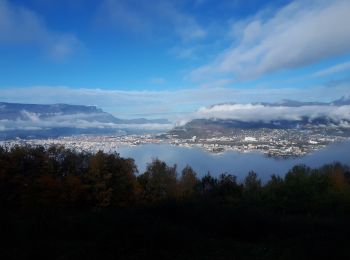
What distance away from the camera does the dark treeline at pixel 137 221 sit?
8.23 metres

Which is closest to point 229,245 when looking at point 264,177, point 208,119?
point 264,177

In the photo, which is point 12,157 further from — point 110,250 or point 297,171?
point 297,171

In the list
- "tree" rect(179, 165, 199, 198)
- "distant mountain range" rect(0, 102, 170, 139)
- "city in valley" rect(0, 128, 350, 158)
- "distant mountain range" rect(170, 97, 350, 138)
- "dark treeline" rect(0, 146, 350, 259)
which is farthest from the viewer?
"distant mountain range" rect(170, 97, 350, 138)

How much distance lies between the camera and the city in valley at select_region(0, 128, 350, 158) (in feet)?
284

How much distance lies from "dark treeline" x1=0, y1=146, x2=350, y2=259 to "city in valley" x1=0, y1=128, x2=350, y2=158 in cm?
5094

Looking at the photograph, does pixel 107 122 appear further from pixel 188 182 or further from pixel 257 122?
pixel 188 182

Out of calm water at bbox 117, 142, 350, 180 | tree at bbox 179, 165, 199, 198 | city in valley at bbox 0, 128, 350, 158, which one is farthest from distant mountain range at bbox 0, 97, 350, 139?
tree at bbox 179, 165, 199, 198

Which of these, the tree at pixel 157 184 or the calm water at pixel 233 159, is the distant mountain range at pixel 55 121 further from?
the tree at pixel 157 184

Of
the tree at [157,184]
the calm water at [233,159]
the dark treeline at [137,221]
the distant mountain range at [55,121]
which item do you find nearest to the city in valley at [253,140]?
the calm water at [233,159]

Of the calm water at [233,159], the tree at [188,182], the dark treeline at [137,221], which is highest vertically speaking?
the dark treeline at [137,221]

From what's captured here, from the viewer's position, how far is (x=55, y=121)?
339 feet

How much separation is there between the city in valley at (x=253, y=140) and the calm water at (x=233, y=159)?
3789 mm

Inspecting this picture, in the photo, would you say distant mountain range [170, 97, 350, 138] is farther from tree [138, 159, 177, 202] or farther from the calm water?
tree [138, 159, 177, 202]

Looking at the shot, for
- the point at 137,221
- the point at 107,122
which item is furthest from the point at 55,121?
the point at 137,221
